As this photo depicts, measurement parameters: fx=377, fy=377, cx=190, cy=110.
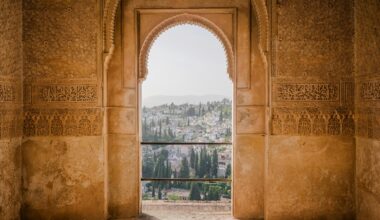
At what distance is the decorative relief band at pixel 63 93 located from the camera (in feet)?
16.4

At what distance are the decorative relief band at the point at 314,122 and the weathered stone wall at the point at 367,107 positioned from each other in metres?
0.15

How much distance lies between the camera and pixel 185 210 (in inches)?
221

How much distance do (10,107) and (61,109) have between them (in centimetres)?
62

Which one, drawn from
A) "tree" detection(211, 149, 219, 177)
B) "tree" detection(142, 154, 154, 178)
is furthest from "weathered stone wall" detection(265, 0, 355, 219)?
"tree" detection(142, 154, 154, 178)

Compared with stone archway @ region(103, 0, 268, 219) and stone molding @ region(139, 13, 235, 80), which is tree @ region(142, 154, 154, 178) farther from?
stone molding @ region(139, 13, 235, 80)

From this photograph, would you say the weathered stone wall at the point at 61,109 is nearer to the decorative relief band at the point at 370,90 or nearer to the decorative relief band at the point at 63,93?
the decorative relief band at the point at 63,93

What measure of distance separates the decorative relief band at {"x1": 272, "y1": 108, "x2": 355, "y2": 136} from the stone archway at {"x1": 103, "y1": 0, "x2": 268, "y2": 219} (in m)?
0.40

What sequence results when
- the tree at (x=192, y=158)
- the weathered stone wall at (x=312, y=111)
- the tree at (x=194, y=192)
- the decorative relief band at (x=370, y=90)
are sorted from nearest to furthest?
1. the decorative relief band at (x=370, y=90)
2. the weathered stone wall at (x=312, y=111)
3. the tree at (x=194, y=192)
4. the tree at (x=192, y=158)

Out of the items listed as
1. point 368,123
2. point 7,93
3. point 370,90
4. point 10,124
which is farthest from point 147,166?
point 370,90

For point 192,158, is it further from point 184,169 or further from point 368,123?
point 368,123

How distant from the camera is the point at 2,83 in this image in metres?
4.50

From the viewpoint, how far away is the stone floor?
17.5ft

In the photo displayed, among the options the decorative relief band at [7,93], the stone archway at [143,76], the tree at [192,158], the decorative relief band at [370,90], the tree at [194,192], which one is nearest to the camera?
the decorative relief band at [370,90]

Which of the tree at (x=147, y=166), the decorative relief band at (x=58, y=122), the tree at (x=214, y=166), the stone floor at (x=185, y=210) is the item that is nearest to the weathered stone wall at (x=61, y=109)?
the decorative relief band at (x=58, y=122)
